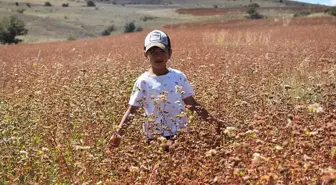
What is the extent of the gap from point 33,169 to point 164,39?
4.62ft

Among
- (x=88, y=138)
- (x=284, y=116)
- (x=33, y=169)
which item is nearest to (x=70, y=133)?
→ (x=88, y=138)

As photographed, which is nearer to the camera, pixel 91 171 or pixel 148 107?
pixel 91 171

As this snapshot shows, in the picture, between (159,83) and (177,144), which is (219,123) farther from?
(177,144)

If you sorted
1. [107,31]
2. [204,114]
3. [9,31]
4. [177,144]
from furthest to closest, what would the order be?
[107,31], [9,31], [204,114], [177,144]

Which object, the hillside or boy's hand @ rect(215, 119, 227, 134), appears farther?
boy's hand @ rect(215, 119, 227, 134)

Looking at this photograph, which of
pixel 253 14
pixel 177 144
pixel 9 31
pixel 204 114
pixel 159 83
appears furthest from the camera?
pixel 253 14

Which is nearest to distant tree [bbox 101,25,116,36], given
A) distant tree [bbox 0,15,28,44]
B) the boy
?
distant tree [bbox 0,15,28,44]

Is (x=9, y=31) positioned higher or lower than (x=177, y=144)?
lower

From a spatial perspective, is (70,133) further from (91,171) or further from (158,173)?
(158,173)

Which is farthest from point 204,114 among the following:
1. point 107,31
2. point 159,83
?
point 107,31

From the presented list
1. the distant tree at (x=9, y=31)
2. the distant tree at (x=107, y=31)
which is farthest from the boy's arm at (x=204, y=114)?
the distant tree at (x=107, y=31)

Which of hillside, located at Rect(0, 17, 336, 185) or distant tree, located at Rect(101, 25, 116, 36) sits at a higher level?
hillside, located at Rect(0, 17, 336, 185)

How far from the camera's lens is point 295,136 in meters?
2.18

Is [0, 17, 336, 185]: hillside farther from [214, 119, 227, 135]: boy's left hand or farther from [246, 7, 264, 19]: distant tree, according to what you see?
[246, 7, 264, 19]: distant tree
